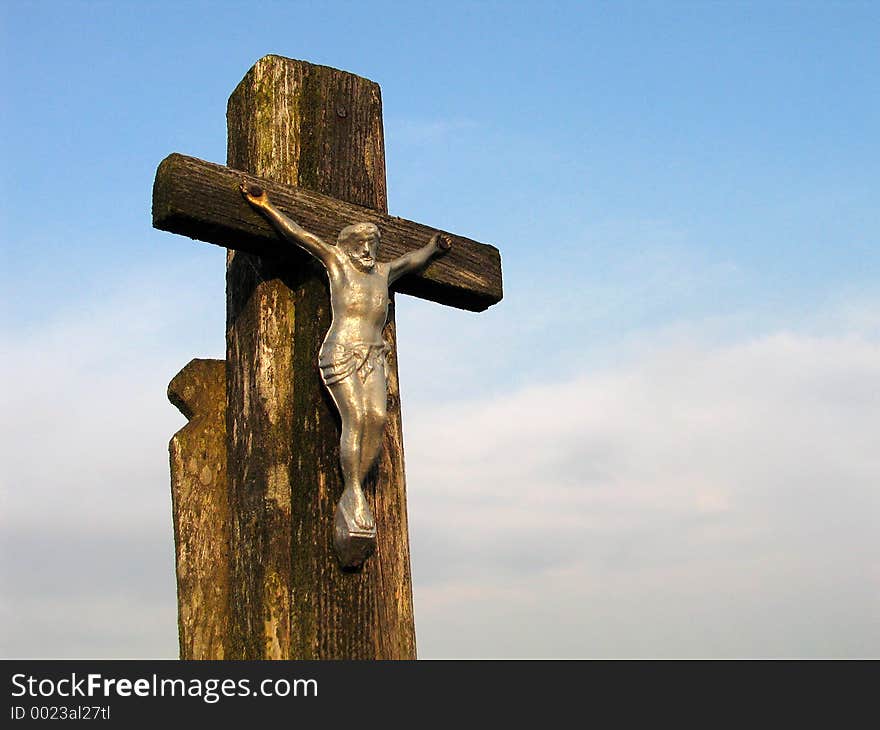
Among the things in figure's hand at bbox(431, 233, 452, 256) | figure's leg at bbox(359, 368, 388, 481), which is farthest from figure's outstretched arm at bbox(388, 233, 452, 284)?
figure's leg at bbox(359, 368, 388, 481)

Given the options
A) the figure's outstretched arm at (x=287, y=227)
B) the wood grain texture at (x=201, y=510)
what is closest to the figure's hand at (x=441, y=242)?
the figure's outstretched arm at (x=287, y=227)

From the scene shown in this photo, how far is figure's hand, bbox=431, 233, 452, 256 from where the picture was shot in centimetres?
483

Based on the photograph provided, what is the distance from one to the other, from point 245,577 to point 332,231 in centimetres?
134

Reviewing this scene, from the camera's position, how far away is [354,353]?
13.8 feet

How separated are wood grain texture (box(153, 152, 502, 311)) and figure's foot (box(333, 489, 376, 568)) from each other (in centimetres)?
96

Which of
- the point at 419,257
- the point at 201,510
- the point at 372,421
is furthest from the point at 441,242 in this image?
the point at 201,510

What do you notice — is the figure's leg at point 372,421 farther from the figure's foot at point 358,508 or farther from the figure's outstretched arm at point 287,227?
the figure's outstretched arm at point 287,227

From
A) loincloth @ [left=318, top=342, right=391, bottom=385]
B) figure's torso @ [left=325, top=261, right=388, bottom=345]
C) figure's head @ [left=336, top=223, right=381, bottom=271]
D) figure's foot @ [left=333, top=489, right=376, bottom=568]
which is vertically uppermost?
figure's head @ [left=336, top=223, right=381, bottom=271]

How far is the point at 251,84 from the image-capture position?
474cm

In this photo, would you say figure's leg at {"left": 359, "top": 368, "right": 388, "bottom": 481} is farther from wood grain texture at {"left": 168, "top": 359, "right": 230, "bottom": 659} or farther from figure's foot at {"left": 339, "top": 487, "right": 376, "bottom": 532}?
wood grain texture at {"left": 168, "top": 359, "right": 230, "bottom": 659}

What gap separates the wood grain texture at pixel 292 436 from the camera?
4121mm

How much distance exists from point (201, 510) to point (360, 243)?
1.20 metres

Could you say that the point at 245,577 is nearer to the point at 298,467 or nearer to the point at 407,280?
the point at 298,467

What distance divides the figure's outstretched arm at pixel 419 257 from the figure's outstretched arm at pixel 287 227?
0.94ft
